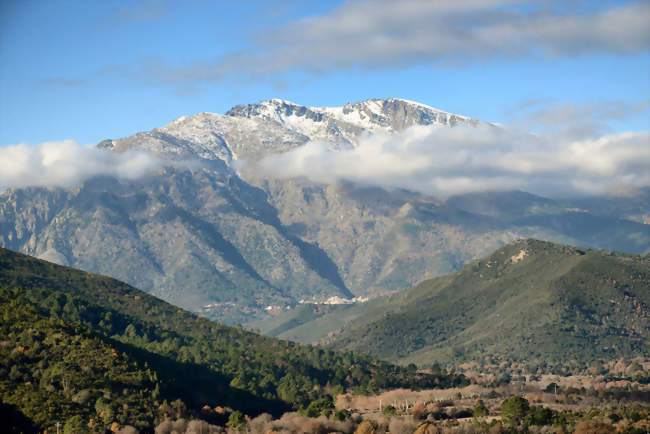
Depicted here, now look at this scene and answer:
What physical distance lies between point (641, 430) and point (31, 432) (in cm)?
13373

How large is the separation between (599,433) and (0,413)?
13217cm

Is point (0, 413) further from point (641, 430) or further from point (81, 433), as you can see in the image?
point (641, 430)

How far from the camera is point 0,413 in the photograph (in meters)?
199

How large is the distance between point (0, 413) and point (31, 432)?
8.59 meters

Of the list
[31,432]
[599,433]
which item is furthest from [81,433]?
[599,433]

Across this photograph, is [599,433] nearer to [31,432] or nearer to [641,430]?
[641,430]

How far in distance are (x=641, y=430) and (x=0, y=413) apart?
141 metres

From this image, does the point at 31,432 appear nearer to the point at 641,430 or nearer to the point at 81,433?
the point at 81,433

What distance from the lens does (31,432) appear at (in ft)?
646

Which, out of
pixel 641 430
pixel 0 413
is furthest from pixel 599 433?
pixel 0 413

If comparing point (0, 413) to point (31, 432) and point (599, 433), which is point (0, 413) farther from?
point (599, 433)

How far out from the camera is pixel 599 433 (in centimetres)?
19638

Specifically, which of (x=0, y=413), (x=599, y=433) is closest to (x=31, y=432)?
(x=0, y=413)
